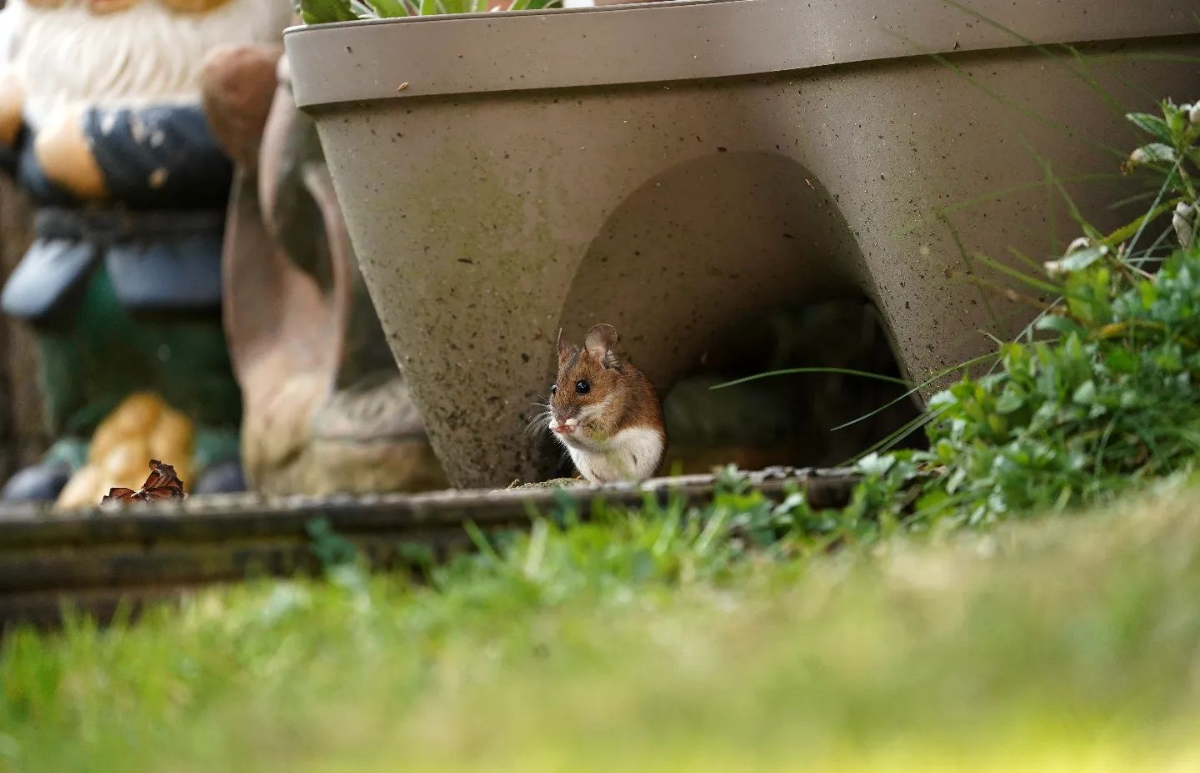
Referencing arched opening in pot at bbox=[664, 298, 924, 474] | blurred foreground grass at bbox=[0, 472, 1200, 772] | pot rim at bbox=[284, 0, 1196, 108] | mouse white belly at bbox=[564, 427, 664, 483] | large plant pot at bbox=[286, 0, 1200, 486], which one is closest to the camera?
blurred foreground grass at bbox=[0, 472, 1200, 772]

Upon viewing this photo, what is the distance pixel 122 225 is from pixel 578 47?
2.82 metres

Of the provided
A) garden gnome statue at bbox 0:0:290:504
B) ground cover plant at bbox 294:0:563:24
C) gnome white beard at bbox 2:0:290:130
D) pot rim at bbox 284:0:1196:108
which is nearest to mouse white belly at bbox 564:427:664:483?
pot rim at bbox 284:0:1196:108

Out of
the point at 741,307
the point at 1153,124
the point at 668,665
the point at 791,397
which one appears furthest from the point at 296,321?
the point at 668,665

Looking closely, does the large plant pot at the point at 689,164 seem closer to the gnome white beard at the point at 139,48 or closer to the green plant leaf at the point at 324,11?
the green plant leaf at the point at 324,11

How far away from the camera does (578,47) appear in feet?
13.0

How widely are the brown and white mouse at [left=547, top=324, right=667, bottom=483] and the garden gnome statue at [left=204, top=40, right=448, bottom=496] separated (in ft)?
3.30

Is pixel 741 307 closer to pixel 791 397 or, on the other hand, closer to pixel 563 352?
pixel 563 352

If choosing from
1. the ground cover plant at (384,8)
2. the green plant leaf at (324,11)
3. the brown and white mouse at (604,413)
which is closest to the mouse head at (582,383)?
the brown and white mouse at (604,413)

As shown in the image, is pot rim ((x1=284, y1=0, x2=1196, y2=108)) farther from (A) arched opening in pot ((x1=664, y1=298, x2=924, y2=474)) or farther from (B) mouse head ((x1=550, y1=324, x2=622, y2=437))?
(A) arched opening in pot ((x1=664, y1=298, x2=924, y2=474))

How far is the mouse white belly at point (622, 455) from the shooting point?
170 inches

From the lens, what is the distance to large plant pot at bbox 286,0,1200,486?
349cm

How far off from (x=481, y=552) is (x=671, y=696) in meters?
0.89

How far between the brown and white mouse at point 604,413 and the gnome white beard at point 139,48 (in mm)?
2343

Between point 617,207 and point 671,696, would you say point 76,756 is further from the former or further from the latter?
point 617,207
